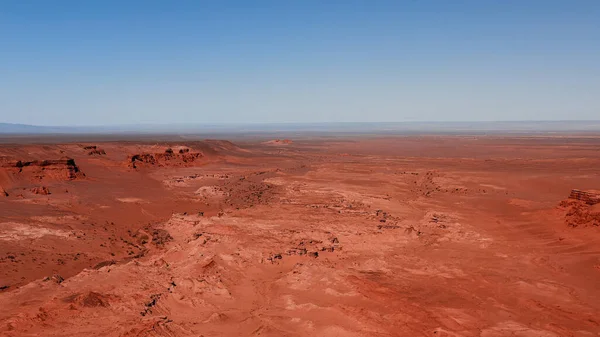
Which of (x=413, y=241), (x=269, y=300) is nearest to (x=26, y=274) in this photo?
(x=269, y=300)

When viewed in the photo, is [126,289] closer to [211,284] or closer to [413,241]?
[211,284]

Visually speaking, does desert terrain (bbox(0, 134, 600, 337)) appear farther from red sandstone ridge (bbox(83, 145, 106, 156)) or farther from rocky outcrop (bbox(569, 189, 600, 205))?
red sandstone ridge (bbox(83, 145, 106, 156))

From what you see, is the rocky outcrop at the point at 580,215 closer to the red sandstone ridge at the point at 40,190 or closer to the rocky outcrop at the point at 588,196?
the rocky outcrop at the point at 588,196

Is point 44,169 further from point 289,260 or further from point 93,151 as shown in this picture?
point 289,260

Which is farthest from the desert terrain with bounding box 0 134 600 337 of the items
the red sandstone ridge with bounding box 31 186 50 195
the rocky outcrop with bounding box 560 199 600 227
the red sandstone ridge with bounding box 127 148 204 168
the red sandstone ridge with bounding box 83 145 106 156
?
the red sandstone ridge with bounding box 83 145 106 156

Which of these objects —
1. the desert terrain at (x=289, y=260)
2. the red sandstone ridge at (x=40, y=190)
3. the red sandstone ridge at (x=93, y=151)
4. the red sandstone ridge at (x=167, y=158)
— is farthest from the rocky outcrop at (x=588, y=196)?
the red sandstone ridge at (x=93, y=151)

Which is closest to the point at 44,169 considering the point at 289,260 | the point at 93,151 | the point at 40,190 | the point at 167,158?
the point at 40,190
